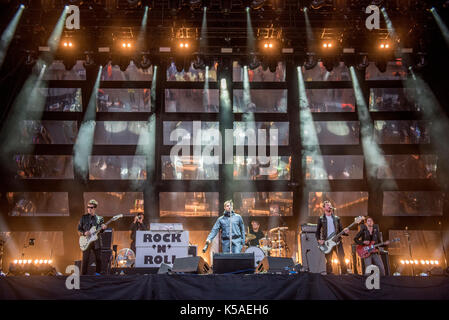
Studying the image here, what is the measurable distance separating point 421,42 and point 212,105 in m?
6.54

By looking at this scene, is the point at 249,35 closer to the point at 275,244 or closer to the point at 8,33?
the point at 275,244

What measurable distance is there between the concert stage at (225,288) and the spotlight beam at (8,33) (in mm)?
7991

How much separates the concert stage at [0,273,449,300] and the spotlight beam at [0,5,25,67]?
7.99 m

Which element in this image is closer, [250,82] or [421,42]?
[421,42]

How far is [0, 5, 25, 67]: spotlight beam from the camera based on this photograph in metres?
9.86

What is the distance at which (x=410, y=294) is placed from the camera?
4750 millimetres

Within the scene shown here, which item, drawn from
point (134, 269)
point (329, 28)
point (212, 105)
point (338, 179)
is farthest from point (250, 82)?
point (134, 269)

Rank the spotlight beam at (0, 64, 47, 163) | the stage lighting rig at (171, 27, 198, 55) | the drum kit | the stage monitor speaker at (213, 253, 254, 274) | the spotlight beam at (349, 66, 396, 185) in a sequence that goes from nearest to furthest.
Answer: the stage monitor speaker at (213, 253, 254, 274)
the drum kit
the stage lighting rig at (171, 27, 198, 55)
the spotlight beam at (0, 64, 47, 163)
the spotlight beam at (349, 66, 396, 185)

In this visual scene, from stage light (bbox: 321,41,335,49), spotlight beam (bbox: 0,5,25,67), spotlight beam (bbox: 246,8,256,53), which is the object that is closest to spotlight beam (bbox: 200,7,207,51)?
spotlight beam (bbox: 246,8,256,53)

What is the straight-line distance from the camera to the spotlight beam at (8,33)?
9856 mm

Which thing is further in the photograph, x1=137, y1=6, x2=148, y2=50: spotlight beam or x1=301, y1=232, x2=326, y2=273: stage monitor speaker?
x1=137, y1=6, x2=148, y2=50: spotlight beam

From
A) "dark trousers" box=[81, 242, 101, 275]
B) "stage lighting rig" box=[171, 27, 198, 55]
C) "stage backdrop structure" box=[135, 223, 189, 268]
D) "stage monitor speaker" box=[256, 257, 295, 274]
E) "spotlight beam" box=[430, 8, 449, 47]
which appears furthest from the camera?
"stage lighting rig" box=[171, 27, 198, 55]

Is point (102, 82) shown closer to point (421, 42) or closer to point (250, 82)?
point (250, 82)

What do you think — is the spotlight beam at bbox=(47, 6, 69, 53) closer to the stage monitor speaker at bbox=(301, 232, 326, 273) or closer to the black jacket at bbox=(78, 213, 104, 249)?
the black jacket at bbox=(78, 213, 104, 249)
